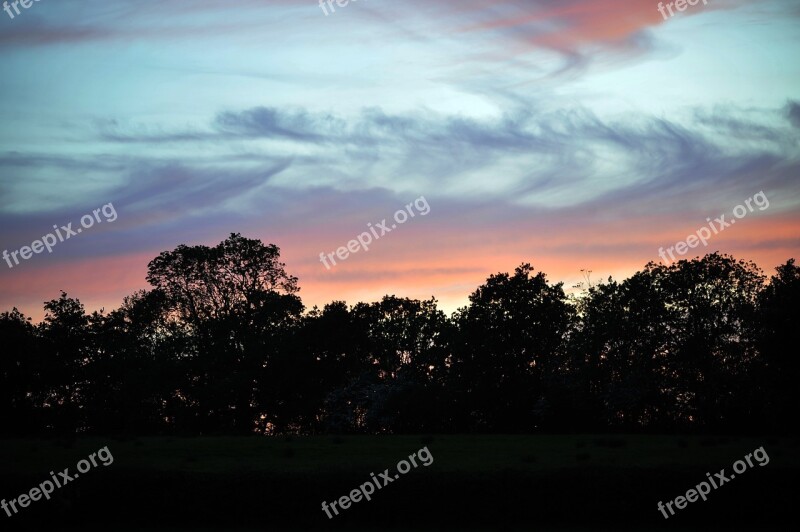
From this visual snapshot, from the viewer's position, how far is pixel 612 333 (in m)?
59.5

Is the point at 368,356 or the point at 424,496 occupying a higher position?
the point at 368,356

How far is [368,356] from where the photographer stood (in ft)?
223

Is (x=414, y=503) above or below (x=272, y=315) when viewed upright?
below

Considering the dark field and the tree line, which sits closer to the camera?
the dark field

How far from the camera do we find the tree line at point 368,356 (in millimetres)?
57594

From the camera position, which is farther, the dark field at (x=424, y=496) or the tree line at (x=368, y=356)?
the tree line at (x=368, y=356)

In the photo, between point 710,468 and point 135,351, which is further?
point 135,351

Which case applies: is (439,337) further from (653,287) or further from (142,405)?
(142,405)

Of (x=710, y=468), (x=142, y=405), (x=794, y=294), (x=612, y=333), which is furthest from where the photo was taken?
(x=142, y=405)

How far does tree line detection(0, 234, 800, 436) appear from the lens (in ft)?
189

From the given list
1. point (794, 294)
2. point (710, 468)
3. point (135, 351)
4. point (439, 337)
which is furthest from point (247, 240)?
point (710, 468)

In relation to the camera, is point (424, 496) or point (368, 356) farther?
point (368, 356)

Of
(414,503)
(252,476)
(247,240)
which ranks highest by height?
(247,240)

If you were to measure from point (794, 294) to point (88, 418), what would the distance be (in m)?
56.2
